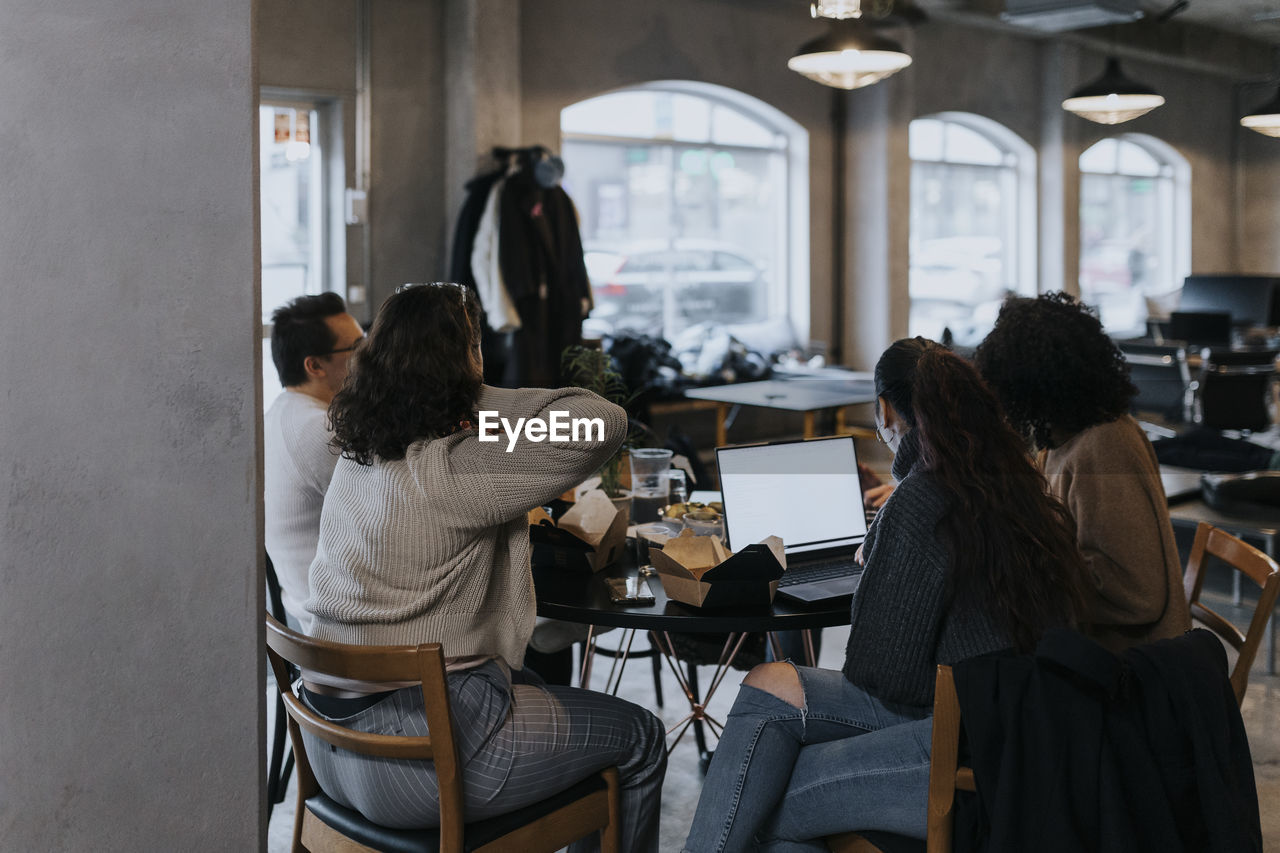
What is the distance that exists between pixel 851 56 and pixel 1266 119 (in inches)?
72.0

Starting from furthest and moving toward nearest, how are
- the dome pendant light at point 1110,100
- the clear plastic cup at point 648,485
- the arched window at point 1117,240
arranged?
1. the arched window at point 1117,240
2. the dome pendant light at point 1110,100
3. the clear plastic cup at point 648,485

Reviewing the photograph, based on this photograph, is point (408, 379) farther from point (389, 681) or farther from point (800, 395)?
point (800, 395)

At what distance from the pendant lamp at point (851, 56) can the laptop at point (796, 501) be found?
290 cm

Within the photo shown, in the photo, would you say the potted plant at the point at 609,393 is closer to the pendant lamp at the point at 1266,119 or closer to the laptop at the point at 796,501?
the laptop at the point at 796,501

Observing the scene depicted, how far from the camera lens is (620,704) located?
74.9 inches

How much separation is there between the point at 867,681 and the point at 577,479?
532 mm

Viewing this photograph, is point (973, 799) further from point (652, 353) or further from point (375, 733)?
point (652, 353)

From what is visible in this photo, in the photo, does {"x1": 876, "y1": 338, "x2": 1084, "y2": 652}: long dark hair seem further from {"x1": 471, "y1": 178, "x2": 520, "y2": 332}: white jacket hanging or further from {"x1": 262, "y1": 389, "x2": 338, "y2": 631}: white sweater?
{"x1": 471, "y1": 178, "x2": 520, "y2": 332}: white jacket hanging

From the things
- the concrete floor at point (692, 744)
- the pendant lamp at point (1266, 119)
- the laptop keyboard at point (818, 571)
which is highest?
the pendant lamp at point (1266, 119)

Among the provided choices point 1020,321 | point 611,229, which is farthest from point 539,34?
point 1020,321

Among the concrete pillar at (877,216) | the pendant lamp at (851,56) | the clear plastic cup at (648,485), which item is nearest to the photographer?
the clear plastic cup at (648,485)

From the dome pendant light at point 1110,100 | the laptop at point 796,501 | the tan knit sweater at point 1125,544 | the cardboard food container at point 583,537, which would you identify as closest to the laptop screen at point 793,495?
the laptop at point 796,501

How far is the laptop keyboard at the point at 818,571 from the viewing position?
213 cm

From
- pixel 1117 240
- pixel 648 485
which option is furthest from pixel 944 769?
pixel 1117 240
